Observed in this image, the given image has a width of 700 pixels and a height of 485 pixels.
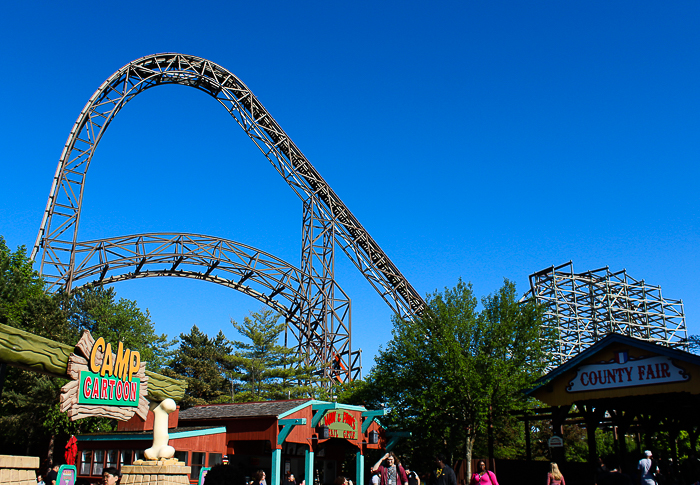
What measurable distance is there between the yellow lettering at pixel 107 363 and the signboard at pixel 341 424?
1094 cm

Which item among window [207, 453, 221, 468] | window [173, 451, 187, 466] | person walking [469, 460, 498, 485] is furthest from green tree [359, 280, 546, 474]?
person walking [469, 460, 498, 485]

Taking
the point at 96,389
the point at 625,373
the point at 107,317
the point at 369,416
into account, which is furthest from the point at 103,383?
the point at 107,317

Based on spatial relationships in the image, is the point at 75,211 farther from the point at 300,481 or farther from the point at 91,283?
the point at 300,481

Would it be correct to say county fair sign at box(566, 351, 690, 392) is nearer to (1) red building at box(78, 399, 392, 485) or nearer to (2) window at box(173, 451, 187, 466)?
(1) red building at box(78, 399, 392, 485)

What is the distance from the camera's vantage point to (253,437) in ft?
60.9

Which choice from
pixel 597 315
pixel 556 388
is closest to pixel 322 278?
pixel 556 388

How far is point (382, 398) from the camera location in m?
24.4

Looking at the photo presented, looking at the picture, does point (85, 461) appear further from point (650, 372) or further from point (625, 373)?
point (650, 372)

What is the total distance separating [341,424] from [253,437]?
3403 millimetres

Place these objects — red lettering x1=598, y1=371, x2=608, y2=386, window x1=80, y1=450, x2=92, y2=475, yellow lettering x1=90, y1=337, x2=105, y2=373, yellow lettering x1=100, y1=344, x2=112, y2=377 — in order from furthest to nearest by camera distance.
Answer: window x1=80, y1=450, x2=92, y2=475
red lettering x1=598, y1=371, x2=608, y2=386
yellow lettering x1=100, y1=344, x2=112, y2=377
yellow lettering x1=90, y1=337, x2=105, y2=373

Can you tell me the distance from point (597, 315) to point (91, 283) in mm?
34868

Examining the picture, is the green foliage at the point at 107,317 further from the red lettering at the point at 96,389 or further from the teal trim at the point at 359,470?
the red lettering at the point at 96,389

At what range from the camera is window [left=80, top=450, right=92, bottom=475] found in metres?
17.5

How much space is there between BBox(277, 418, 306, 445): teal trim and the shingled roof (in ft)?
1.07
